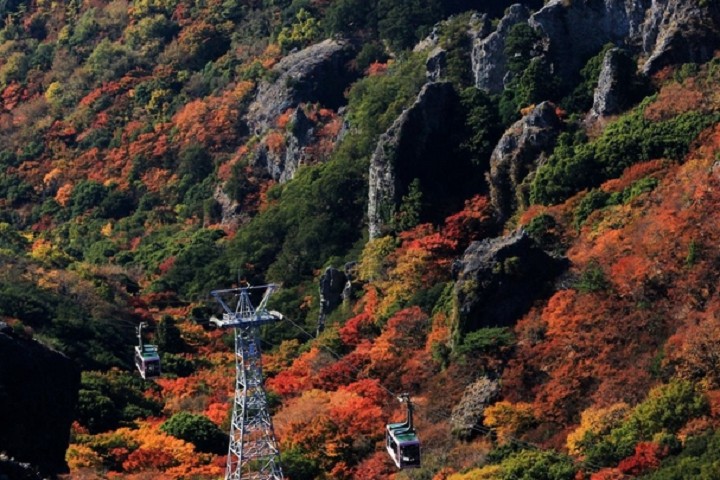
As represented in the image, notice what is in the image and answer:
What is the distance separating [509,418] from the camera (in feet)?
230

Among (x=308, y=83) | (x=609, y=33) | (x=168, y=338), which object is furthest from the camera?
(x=308, y=83)

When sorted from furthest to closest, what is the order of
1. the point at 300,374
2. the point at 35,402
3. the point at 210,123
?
1. the point at 210,123
2. the point at 300,374
3. the point at 35,402

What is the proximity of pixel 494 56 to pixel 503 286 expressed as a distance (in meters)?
24.0

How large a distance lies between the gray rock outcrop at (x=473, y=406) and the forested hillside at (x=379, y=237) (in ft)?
0.48

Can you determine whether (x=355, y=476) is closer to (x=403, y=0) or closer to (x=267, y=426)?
(x=267, y=426)

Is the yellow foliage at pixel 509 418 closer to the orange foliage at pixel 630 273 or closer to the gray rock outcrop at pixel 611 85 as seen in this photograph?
the orange foliage at pixel 630 273

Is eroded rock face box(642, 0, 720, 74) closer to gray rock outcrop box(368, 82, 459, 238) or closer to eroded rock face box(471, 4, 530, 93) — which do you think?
eroded rock face box(471, 4, 530, 93)

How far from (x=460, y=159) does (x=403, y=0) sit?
81.5 ft

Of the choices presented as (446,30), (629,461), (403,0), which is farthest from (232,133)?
(629,461)

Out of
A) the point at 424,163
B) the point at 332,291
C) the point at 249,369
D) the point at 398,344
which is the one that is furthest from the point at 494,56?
the point at 249,369

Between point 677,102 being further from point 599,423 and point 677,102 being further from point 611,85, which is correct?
point 599,423

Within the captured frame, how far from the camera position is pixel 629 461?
204 feet

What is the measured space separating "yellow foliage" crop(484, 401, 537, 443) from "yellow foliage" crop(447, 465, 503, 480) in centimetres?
374

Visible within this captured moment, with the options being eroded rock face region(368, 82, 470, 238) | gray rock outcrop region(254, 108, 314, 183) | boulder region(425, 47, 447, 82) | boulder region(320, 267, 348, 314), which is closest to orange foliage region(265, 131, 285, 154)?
gray rock outcrop region(254, 108, 314, 183)
